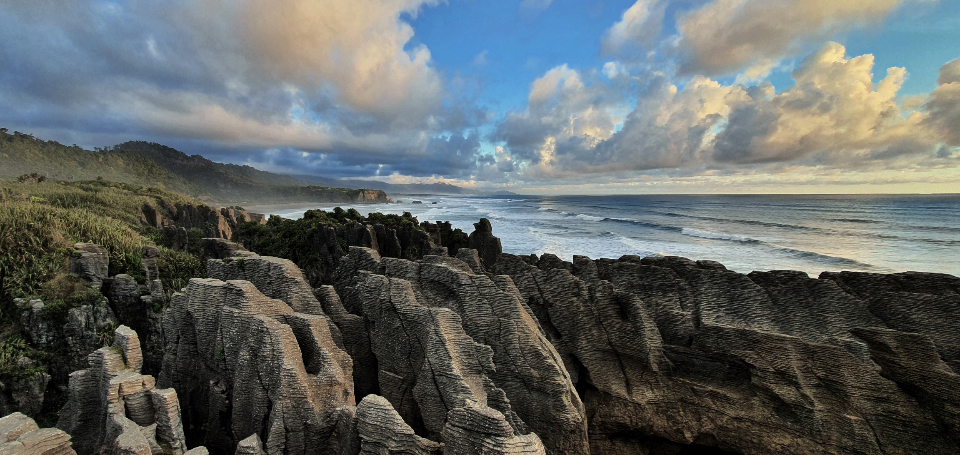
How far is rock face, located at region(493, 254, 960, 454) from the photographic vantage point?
768cm

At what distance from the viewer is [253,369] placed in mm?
6777

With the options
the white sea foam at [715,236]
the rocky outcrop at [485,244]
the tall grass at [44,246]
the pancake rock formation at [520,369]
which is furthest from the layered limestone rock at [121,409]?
the white sea foam at [715,236]

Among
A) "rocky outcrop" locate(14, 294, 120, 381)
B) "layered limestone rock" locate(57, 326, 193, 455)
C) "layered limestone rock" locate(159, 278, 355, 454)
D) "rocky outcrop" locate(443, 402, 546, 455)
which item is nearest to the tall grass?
"rocky outcrop" locate(14, 294, 120, 381)

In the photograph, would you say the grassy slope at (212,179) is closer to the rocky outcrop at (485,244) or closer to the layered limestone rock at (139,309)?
the rocky outcrop at (485,244)

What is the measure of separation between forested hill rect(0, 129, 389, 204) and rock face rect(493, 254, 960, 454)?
111m

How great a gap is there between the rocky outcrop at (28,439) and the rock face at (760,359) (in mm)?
9401

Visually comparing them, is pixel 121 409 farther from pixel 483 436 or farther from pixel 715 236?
pixel 715 236

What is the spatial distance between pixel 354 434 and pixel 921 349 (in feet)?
38.8

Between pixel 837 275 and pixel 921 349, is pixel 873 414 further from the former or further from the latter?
pixel 837 275

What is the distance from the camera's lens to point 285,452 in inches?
244

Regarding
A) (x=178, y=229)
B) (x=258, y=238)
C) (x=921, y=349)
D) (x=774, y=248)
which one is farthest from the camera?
(x=774, y=248)

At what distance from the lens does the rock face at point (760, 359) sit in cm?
768

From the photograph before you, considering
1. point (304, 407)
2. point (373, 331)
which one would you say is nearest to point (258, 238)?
point (373, 331)

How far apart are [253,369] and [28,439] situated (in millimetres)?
2709
